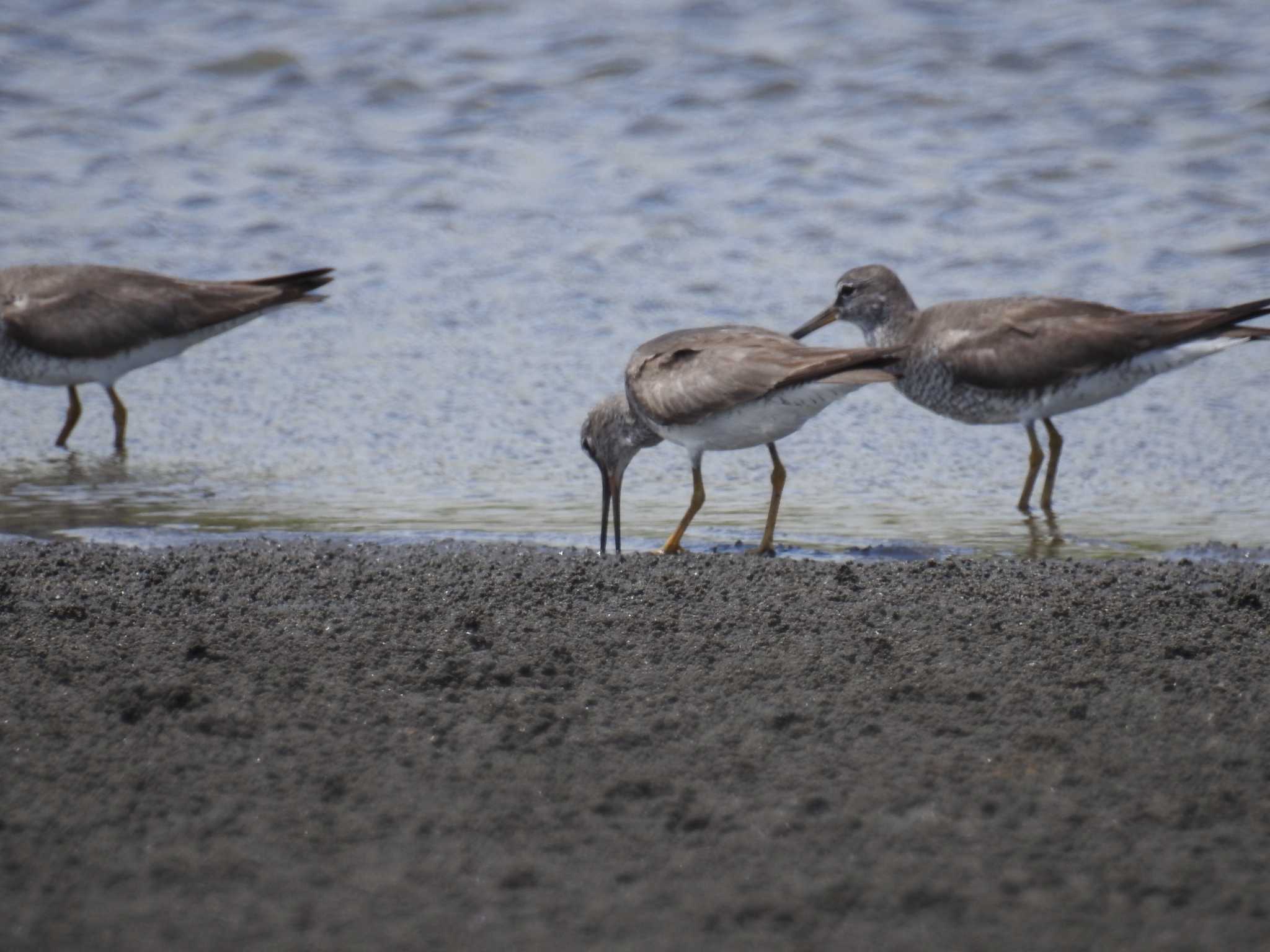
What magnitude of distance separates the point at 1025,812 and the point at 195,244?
868cm

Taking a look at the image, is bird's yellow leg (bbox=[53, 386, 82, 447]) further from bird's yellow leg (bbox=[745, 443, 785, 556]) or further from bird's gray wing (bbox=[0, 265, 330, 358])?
bird's yellow leg (bbox=[745, 443, 785, 556])

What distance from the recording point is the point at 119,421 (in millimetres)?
8852

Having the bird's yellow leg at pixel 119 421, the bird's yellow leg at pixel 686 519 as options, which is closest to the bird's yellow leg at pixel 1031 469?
the bird's yellow leg at pixel 686 519

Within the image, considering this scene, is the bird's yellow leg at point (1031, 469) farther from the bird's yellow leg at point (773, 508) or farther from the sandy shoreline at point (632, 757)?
the sandy shoreline at point (632, 757)

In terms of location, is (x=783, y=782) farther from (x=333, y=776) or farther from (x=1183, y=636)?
(x=1183, y=636)

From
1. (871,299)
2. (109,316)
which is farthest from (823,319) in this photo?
(109,316)

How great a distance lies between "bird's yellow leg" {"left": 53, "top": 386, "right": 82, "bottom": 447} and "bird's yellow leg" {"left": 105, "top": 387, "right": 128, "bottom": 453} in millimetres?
201

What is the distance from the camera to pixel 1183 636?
4910mm

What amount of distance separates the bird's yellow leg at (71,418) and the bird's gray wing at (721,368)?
3.38 meters

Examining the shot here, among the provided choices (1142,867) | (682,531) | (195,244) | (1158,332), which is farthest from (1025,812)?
(195,244)

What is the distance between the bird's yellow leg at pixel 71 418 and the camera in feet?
29.0

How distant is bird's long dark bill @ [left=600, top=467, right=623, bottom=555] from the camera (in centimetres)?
673

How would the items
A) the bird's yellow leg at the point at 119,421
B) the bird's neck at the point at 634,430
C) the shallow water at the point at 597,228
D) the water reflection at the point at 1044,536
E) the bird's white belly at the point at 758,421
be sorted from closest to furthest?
the water reflection at the point at 1044,536 → the bird's white belly at the point at 758,421 → the bird's neck at the point at 634,430 → the shallow water at the point at 597,228 → the bird's yellow leg at the point at 119,421

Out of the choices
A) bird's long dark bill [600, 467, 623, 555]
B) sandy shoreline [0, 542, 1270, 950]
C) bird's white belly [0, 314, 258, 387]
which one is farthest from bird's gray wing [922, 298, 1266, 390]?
bird's white belly [0, 314, 258, 387]
